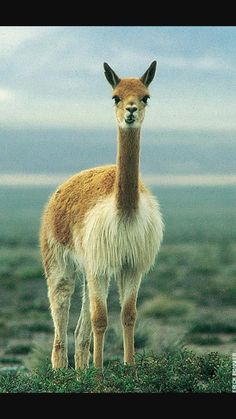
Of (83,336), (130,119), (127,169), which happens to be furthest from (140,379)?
(130,119)

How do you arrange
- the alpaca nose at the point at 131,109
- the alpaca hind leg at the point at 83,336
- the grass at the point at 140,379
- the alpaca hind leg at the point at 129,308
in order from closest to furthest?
the alpaca nose at the point at 131,109
the grass at the point at 140,379
the alpaca hind leg at the point at 129,308
the alpaca hind leg at the point at 83,336

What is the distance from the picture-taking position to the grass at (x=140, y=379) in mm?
10672

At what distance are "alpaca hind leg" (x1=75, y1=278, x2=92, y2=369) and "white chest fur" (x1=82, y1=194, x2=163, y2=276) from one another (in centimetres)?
88

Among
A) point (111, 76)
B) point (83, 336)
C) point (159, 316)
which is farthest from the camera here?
point (159, 316)

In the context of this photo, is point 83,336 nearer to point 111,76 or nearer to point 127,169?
point 127,169

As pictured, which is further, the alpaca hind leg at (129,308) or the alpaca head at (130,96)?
the alpaca hind leg at (129,308)

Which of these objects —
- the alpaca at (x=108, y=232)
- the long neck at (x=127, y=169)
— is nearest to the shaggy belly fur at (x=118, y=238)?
the alpaca at (x=108, y=232)

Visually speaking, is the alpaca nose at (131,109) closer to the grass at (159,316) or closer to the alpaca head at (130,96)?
the alpaca head at (130,96)

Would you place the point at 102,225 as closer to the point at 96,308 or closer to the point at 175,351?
the point at 96,308

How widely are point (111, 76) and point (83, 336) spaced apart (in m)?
2.89

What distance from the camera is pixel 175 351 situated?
12.2m

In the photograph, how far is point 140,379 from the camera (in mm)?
10695

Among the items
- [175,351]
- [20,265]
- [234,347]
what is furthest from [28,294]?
[175,351]

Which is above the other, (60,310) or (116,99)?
(116,99)
